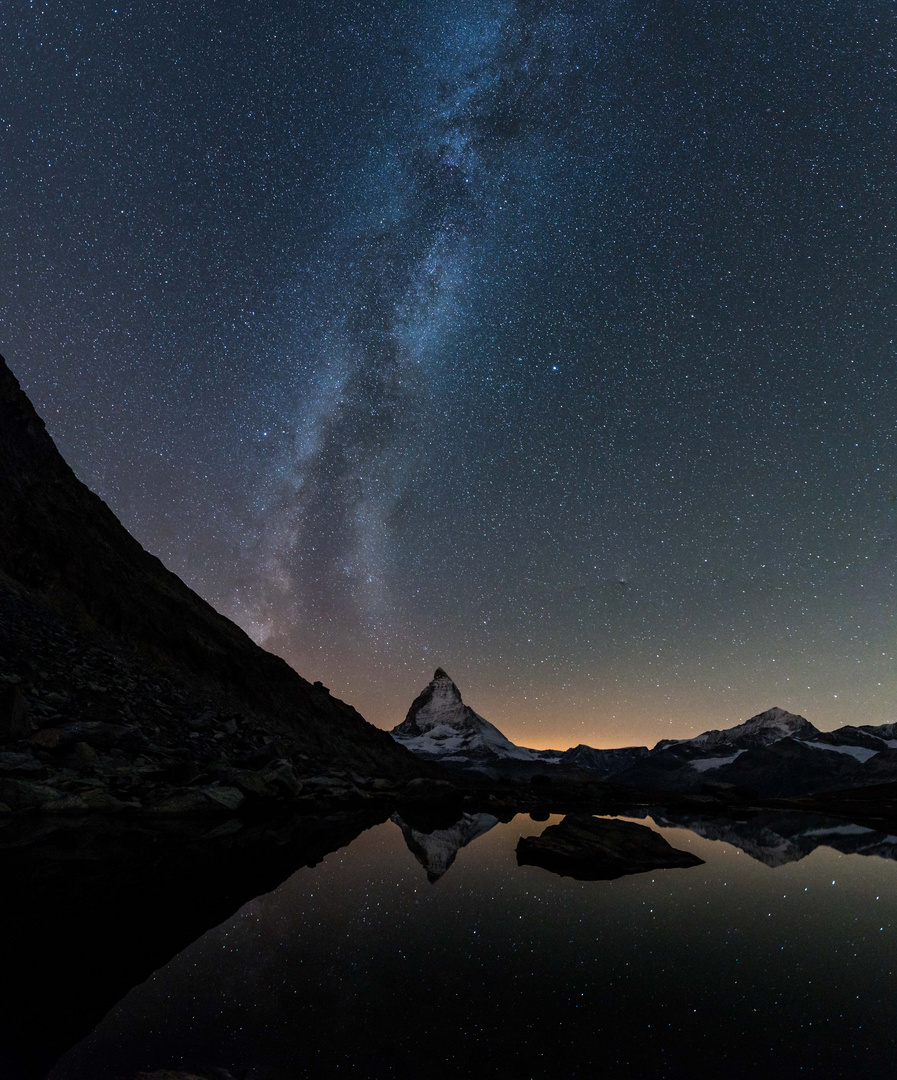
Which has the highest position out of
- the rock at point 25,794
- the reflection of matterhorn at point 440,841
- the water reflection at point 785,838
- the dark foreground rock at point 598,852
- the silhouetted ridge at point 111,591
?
the silhouetted ridge at point 111,591

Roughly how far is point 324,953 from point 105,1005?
2614mm

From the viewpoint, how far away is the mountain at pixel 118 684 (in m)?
13.5

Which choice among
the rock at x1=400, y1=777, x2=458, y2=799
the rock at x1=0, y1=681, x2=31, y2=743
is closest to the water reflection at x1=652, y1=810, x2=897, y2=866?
the rock at x1=400, y1=777, x2=458, y2=799

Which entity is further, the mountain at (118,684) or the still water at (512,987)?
the mountain at (118,684)

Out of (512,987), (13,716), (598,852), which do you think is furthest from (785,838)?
(13,716)

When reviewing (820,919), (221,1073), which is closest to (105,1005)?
(221,1073)

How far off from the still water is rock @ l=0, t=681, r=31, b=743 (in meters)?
9.88

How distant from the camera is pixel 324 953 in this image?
6191 millimetres

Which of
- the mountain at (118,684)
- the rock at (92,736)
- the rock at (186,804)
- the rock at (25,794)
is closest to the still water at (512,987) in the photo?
the rock at (186,804)

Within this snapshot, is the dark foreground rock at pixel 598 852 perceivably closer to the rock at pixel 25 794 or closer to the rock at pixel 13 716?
the rock at pixel 25 794

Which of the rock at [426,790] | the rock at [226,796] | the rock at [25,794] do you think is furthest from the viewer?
the rock at [426,790]

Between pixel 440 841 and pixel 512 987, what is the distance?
423 inches

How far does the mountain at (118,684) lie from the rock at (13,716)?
4 centimetres

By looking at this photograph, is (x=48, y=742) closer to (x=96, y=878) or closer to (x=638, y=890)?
(x=96, y=878)
